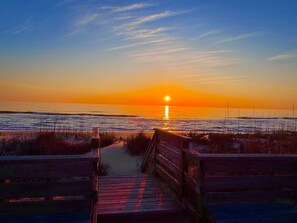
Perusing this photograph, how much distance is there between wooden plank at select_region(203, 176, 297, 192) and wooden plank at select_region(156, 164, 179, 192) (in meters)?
1.15

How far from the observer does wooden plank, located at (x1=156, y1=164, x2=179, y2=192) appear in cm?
526

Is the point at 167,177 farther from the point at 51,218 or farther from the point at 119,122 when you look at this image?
the point at 119,122

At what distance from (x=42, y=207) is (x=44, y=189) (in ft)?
0.70

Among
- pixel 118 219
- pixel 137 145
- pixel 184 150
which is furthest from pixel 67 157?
pixel 137 145

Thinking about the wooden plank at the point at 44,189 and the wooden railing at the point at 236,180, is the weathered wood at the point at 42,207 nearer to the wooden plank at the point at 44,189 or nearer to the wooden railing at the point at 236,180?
the wooden plank at the point at 44,189

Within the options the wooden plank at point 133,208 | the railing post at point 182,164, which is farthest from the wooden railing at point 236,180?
the wooden plank at point 133,208

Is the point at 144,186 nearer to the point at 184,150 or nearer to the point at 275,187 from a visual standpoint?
the point at 184,150

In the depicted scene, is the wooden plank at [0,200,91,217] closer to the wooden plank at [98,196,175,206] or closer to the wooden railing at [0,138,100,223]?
the wooden railing at [0,138,100,223]

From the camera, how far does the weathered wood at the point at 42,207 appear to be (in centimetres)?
352

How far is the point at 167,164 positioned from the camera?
5863 millimetres

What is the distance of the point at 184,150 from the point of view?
4707 mm

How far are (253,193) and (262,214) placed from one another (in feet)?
1.43

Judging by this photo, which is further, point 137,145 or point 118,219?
point 137,145

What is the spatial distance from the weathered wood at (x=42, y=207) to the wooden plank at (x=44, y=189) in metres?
0.10
